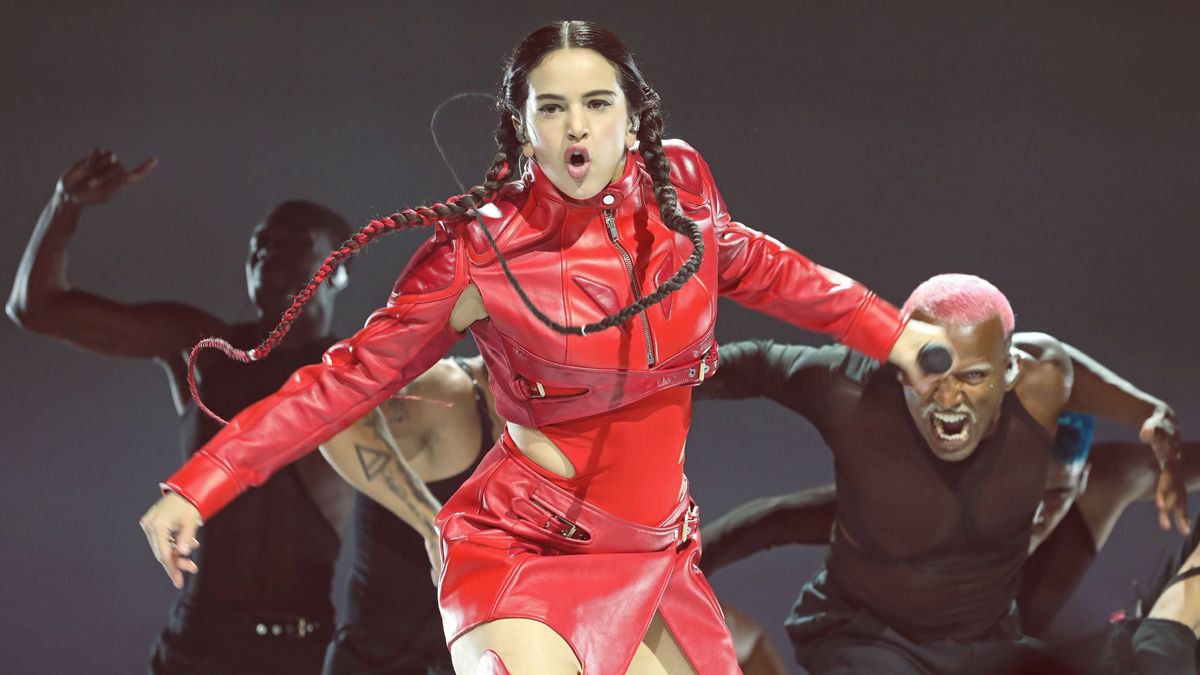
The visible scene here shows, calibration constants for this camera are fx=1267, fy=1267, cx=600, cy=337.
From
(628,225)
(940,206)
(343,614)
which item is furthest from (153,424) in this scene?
(940,206)

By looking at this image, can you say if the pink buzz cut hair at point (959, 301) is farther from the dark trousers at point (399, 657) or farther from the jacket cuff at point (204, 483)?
the jacket cuff at point (204, 483)

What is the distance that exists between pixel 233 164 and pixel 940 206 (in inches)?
71.3

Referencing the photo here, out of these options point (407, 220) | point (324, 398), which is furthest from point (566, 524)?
point (407, 220)

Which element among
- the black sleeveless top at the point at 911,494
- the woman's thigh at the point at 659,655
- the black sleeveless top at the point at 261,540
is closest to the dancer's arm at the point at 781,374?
the black sleeveless top at the point at 911,494

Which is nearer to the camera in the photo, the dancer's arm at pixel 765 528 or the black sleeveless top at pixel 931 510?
the black sleeveless top at pixel 931 510

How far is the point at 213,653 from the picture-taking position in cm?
326

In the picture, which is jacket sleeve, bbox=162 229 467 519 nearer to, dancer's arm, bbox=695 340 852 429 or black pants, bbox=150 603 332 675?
dancer's arm, bbox=695 340 852 429

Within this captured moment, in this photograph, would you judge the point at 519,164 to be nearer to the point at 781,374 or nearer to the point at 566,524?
the point at 566,524

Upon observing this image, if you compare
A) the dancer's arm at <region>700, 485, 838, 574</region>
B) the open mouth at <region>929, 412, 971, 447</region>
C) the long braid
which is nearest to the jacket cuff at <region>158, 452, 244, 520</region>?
the long braid

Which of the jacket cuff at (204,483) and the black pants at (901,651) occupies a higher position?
the jacket cuff at (204,483)

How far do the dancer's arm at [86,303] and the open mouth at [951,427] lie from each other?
181 centimetres

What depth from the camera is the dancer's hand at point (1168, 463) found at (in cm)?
305

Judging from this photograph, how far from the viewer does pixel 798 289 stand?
2113mm

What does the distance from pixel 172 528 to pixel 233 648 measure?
5.15 ft
